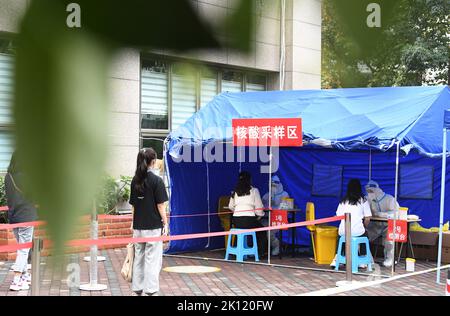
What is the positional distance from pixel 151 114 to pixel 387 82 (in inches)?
9.3

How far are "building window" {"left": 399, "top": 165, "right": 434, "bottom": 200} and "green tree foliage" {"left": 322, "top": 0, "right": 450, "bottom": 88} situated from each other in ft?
26.8

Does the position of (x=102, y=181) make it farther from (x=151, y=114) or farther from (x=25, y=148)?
(x=151, y=114)

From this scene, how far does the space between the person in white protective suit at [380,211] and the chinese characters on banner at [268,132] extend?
1449 millimetres

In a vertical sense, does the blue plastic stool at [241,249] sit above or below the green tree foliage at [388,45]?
below

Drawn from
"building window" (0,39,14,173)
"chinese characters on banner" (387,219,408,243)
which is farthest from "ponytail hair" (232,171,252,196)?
"building window" (0,39,14,173)

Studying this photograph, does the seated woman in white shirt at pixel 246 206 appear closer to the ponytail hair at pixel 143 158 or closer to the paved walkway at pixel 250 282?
the paved walkway at pixel 250 282

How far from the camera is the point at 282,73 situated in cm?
65

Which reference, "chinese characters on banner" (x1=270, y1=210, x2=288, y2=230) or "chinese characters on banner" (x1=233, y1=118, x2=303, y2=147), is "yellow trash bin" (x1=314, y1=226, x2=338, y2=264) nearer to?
"chinese characters on banner" (x1=270, y1=210, x2=288, y2=230)

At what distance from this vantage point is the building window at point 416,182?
8.39 metres

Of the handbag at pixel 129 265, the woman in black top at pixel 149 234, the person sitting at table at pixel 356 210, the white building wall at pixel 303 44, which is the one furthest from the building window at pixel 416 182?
the white building wall at pixel 303 44

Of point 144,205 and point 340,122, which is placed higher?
point 340,122

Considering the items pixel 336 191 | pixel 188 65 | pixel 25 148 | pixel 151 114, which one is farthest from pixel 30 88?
pixel 336 191

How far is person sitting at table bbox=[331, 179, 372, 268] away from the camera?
23.0 feet

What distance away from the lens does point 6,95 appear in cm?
33
